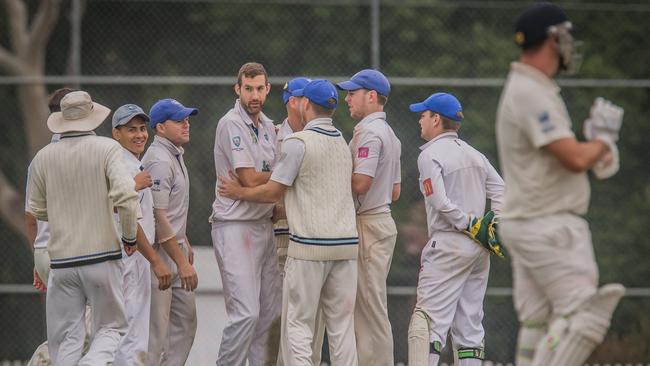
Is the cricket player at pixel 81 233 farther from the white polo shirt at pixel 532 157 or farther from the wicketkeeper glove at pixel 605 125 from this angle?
the wicketkeeper glove at pixel 605 125

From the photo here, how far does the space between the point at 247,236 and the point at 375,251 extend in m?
0.86

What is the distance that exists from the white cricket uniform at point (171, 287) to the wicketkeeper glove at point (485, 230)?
191 centimetres

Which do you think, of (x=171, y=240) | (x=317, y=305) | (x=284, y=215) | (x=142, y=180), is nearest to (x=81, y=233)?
(x=142, y=180)

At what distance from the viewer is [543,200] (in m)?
7.02

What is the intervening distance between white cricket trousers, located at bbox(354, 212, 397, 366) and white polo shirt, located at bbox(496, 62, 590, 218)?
2606mm

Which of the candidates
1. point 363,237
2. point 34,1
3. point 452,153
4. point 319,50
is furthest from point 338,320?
point 34,1

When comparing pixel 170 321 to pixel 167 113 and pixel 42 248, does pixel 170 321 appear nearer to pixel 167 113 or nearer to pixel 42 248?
pixel 42 248

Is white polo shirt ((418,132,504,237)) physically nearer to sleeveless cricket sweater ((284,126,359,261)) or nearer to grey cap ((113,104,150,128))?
sleeveless cricket sweater ((284,126,359,261))

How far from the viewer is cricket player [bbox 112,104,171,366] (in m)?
9.16

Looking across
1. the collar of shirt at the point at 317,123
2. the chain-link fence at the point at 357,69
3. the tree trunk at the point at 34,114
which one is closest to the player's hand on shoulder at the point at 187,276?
the collar of shirt at the point at 317,123

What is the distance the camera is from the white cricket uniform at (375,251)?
964cm

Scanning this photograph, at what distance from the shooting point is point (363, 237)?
966 cm

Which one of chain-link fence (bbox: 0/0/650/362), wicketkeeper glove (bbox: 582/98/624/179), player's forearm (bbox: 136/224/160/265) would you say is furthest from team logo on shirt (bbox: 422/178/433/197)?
chain-link fence (bbox: 0/0/650/362)

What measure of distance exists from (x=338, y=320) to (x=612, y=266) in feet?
28.9
